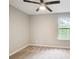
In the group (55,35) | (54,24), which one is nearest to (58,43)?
(55,35)

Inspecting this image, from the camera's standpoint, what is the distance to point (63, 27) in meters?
5.71

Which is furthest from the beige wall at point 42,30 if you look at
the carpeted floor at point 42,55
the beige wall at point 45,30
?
the carpeted floor at point 42,55

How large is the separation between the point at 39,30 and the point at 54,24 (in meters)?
1.15

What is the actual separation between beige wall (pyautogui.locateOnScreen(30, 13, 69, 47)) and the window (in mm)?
208

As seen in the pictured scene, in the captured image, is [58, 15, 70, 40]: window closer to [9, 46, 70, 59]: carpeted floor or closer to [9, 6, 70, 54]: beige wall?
[9, 6, 70, 54]: beige wall

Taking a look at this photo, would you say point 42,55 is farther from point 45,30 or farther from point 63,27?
point 63,27

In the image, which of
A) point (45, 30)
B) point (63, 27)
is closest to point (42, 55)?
point (45, 30)

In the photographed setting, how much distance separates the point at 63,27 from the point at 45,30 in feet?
4.06

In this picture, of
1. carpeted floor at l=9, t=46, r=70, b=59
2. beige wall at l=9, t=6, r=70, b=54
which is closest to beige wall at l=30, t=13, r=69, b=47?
beige wall at l=9, t=6, r=70, b=54

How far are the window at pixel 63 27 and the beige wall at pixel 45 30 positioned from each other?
0.68ft

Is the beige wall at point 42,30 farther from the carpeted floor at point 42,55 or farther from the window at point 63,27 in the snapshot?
the carpeted floor at point 42,55

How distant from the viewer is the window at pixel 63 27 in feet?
18.5
